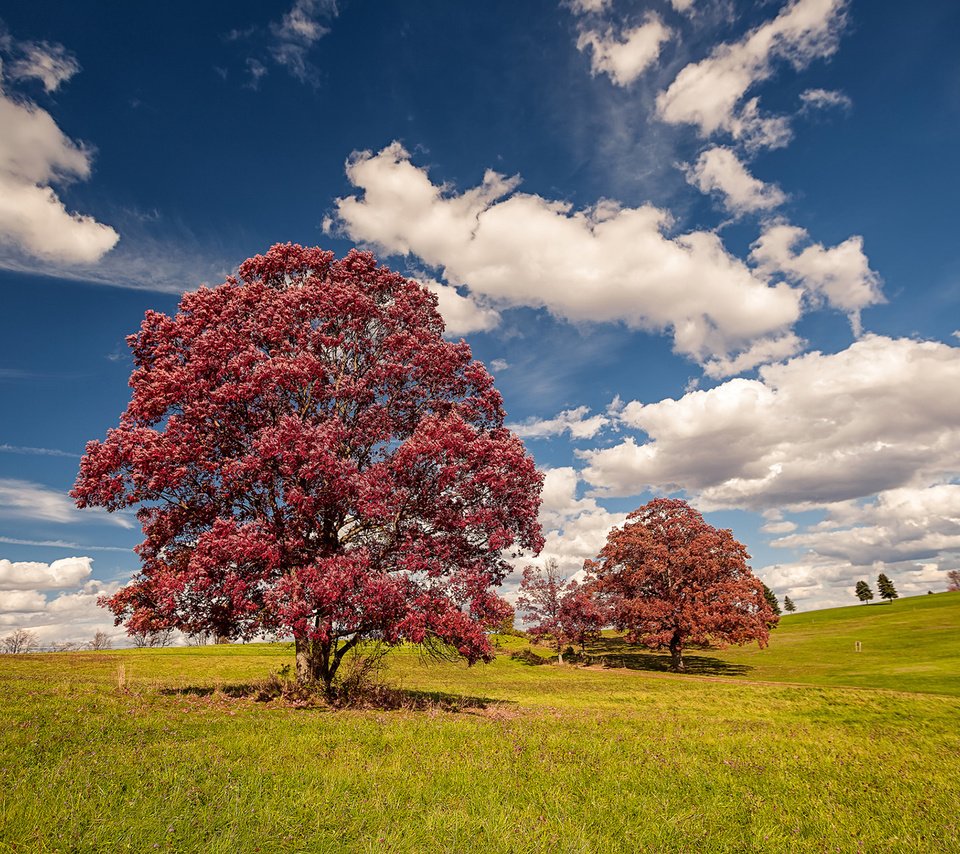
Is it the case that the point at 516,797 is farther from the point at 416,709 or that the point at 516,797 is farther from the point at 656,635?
the point at 656,635

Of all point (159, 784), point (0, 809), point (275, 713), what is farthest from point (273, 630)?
point (0, 809)

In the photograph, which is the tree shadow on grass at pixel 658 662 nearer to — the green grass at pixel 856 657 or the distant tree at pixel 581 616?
the green grass at pixel 856 657

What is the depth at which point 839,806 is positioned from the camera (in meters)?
9.80

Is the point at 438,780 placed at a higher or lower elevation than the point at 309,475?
lower

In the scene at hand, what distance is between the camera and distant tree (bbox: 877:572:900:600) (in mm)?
164500

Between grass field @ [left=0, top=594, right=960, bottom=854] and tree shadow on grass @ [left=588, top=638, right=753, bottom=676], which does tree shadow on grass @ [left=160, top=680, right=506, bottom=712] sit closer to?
grass field @ [left=0, top=594, right=960, bottom=854]

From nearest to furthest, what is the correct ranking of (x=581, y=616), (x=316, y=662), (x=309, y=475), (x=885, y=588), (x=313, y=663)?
1. (x=309, y=475)
2. (x=313, y=663)
3. (x=316, y=662)
4. (x=581, y=616)
5. (x=885, y=588)

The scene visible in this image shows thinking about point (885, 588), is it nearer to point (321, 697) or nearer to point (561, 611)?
point (561, 611)

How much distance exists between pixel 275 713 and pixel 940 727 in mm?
26459

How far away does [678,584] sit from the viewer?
57.0 metres

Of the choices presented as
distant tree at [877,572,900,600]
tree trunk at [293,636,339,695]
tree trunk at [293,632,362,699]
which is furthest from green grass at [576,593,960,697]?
distant tree at [877,572,900,600]

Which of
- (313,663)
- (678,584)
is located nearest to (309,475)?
(313,663)

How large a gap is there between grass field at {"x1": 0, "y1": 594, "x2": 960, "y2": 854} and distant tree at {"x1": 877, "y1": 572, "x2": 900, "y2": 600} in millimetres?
181013

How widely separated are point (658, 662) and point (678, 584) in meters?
11.4
